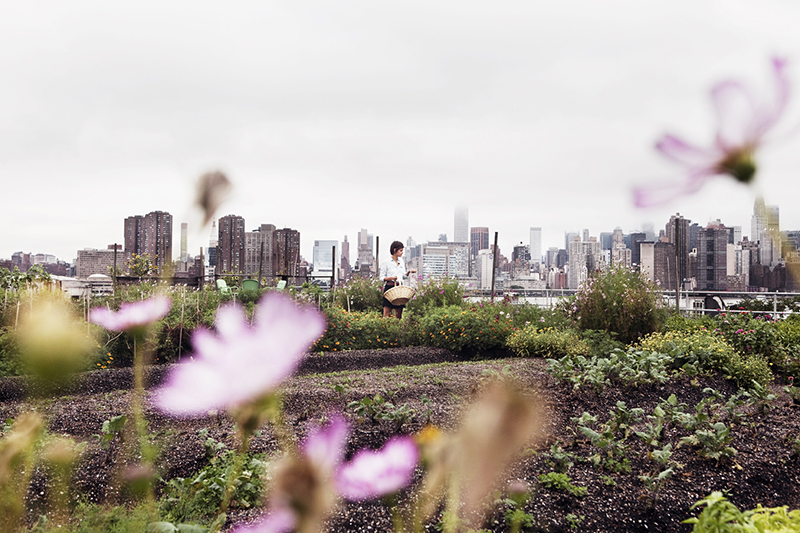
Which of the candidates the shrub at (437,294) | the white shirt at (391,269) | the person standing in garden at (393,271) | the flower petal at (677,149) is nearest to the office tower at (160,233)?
the flower petal at (677,149)

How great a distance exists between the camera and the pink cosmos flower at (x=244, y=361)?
203mm

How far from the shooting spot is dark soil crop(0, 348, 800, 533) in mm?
1986

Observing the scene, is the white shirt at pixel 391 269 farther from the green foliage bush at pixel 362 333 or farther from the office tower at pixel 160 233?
the office tower at pixel 160 233

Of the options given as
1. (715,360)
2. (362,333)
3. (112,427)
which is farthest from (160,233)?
(362,333)

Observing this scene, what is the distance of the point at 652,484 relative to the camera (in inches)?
83.3

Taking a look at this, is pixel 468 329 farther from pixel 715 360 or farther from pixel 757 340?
pixel 757 340

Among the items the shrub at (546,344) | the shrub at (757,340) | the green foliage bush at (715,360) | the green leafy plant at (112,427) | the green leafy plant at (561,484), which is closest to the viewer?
the green leafy plant at (112,427)

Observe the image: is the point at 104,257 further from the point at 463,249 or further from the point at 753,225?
the point at 463,249

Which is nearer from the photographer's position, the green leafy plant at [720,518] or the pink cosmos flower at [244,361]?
the pink cosmos flower at [244,361]

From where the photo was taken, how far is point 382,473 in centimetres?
27

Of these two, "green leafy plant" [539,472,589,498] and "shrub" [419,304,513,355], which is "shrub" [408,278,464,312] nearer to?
"shrub" [419,304,513,355]

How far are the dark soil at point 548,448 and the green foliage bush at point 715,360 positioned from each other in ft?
0.58

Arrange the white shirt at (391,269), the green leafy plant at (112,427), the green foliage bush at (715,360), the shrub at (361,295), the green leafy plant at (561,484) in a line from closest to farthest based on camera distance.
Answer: the green leafy plant at (112,427)
the green leafy plant at (561,484)
the green foliage bush at (715,360)
the white shirt at (391,269)
the shrub at (361,295)

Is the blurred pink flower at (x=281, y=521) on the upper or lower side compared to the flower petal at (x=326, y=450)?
lower
